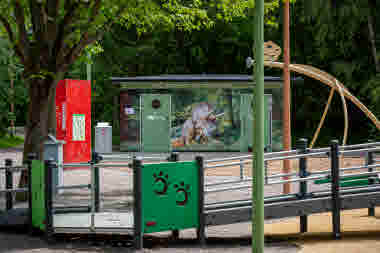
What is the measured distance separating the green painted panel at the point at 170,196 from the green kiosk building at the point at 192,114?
1817 centimetres

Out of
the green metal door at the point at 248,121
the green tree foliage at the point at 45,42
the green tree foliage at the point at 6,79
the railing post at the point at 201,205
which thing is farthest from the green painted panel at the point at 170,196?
the green tree foliage at the point at 6,79

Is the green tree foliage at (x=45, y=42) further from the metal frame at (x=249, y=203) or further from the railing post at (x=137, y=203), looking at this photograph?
the railing post at (x=137, y=203)

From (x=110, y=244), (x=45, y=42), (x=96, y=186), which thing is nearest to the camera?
(x=110, y=244)

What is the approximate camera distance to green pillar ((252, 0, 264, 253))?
616 centimetres

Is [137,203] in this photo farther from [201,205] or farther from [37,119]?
[37,119]

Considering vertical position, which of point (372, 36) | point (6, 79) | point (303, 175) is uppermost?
point (372, 36)

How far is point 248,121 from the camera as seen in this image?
27.5 metres

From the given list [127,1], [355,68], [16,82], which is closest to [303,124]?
[355,68]

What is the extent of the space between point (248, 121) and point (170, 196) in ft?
62.5

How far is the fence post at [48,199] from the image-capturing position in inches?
350

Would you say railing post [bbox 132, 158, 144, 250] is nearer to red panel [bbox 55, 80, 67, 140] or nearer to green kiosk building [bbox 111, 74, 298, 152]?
red panel [bbox 55, 80, 67, 140]

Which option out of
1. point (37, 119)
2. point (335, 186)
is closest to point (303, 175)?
point (335, 186)

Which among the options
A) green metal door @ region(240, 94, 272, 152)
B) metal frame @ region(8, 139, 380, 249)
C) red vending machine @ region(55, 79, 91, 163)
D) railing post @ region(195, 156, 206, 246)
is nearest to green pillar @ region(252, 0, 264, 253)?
metal frame @ region(8, 139, 380, 249)

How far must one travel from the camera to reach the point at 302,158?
10.1 meters
